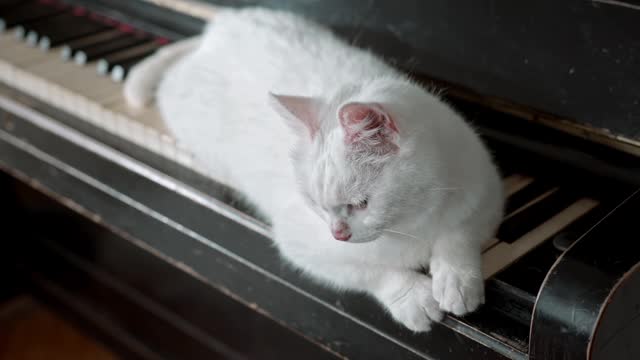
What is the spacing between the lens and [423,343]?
1014mm

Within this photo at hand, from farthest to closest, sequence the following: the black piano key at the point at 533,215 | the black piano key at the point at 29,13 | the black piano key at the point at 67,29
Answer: the black piano key at the point at 29,13 → the black piano key at the point at 67,29 → the black piano key at the point at 533,215

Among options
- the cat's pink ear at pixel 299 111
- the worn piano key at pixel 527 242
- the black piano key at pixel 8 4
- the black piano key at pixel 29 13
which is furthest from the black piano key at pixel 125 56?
the worn piano key at pixel 527 242

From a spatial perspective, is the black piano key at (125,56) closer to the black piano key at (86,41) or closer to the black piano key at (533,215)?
the black piano key at (86,41)

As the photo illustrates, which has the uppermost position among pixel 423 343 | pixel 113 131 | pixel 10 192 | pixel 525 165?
pixel 525 165

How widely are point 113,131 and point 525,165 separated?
775mm

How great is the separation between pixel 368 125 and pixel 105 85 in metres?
0.86

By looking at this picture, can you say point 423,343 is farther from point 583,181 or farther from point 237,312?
point 237,312

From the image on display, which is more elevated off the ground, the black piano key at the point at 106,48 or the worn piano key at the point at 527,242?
the worn piano key at the point at 527,242

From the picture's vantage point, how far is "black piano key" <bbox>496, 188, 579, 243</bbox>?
1.09 meters

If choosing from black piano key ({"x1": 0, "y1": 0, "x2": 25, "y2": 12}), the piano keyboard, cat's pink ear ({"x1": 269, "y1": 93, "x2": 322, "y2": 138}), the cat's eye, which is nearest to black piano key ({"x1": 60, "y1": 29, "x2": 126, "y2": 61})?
the piano keyboard

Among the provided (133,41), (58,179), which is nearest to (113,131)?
(58,179)

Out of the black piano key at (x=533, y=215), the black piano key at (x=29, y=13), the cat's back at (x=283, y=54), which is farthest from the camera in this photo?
the black piano key at (x=29, y=13)

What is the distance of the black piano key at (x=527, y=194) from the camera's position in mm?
1159

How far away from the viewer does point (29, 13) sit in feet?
6.36
